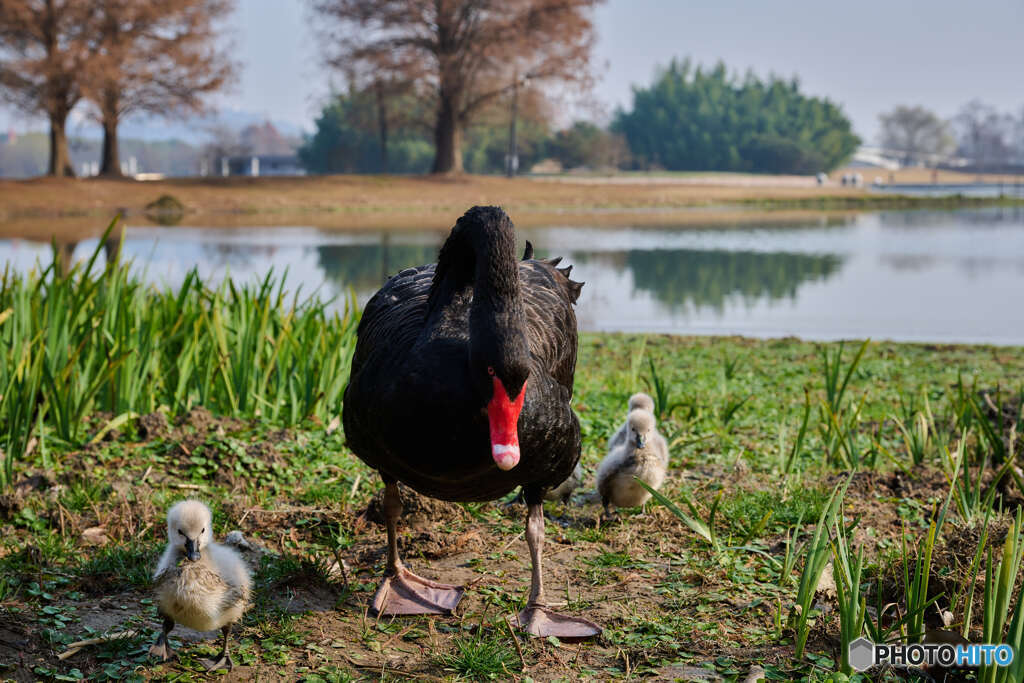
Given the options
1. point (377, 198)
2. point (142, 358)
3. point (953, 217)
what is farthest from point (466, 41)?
point (142, 358)

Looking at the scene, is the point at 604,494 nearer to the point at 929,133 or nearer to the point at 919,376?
the point at 919,376

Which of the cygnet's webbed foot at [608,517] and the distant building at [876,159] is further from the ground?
the distant building at [876,159]

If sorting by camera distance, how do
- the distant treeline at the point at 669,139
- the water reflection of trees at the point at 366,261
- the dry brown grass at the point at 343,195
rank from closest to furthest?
the water reflection of trees at the point at 366,261 → the dry brown grass at the point at 343,195 → the distant treeline at the point at 669,139

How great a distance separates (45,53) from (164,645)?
111 feet

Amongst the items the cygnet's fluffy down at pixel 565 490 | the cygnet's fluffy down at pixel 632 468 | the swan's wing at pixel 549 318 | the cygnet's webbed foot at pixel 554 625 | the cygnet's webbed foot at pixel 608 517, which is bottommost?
the cygnet's webbed foot at pixel 554 625

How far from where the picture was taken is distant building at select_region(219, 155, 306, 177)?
7744 centimetres

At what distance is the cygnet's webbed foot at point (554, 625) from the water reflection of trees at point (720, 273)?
9780 millimetres

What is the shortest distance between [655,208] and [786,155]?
141 ft

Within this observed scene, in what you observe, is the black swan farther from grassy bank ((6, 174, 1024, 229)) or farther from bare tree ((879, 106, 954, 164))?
bare tree ((879, 106, 954, 164))

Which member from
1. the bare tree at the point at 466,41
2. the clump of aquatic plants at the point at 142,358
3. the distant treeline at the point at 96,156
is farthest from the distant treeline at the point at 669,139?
the distant treeline at the point at 96,156

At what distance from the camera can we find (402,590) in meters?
3.45

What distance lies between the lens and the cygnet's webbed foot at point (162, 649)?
9.70ft

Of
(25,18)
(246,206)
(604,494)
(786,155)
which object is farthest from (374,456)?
(786,155)

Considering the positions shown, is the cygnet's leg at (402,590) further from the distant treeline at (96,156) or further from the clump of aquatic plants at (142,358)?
the distant treeline at (96,156)
